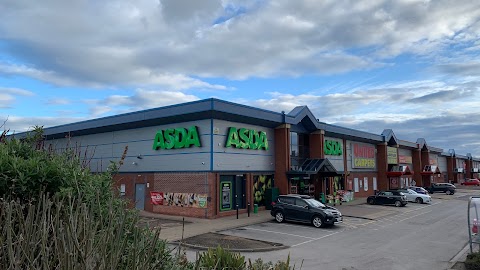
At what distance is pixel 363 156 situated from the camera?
4903 cm

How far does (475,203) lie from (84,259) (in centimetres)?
1558

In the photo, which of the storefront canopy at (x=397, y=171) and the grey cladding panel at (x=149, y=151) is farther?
the storefront canopy at (x=397, y=171)

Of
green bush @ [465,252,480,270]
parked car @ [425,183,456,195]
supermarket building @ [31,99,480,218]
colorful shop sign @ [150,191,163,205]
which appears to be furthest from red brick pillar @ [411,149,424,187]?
green bush @ [465,252,480,270]

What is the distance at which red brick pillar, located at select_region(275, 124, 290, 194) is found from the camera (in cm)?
3080

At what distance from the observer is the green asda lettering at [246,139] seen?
27.0 meters

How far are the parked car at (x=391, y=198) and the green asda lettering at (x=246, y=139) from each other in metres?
14.8

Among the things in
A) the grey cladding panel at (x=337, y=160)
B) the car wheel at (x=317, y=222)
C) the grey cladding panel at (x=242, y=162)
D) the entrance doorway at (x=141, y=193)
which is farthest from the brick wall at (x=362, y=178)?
the entrance doorway at (x=141, y=193)

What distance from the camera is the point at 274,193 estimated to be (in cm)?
3000

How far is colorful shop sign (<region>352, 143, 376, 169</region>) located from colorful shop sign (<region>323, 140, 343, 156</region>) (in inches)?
172

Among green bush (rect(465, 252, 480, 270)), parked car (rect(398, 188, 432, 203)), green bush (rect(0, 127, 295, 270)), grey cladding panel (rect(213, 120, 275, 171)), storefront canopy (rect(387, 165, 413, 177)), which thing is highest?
grey cladding panel (rect(213, 120, 275, 171))

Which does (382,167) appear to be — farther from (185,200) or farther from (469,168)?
(469,168)

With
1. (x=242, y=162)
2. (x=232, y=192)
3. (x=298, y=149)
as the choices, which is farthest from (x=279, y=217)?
(x=298, y=149)

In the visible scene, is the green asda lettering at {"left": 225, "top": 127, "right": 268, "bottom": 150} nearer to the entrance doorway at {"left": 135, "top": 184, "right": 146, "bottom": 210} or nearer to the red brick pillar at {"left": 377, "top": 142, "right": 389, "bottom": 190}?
the entrance doorway at {"left": 135, "top": 184, "right": 146, "bottom": 210}

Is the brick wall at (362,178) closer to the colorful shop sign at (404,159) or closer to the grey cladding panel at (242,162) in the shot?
the colorful shop sign at (404,159)
